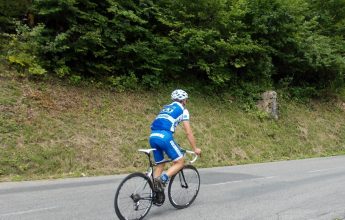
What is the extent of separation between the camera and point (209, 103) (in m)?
21.4

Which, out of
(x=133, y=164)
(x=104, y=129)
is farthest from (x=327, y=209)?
(x=104, y=129)

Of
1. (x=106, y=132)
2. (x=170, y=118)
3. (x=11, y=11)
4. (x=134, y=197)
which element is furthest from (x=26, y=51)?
(x=134, y=197)

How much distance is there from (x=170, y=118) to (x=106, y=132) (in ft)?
27.9

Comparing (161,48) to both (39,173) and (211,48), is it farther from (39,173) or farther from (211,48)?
(39,173)

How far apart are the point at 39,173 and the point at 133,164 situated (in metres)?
3.40

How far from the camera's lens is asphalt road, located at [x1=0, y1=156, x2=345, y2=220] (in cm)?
766

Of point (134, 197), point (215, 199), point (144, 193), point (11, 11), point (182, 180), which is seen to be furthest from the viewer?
point (11, 11)

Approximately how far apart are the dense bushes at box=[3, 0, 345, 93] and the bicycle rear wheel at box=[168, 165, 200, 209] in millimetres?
9650

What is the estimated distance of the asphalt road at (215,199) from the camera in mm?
7660

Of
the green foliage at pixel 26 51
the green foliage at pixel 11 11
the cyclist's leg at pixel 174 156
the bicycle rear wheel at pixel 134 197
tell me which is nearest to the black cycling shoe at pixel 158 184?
the bicycle rear wheel at pixel 134 197

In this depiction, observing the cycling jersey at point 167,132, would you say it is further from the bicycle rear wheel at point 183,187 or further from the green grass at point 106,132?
the green grass at point 106,132

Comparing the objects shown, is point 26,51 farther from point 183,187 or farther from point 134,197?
point 134,197

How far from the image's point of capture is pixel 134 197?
22.8 ft

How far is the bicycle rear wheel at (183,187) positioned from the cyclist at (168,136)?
39cm
